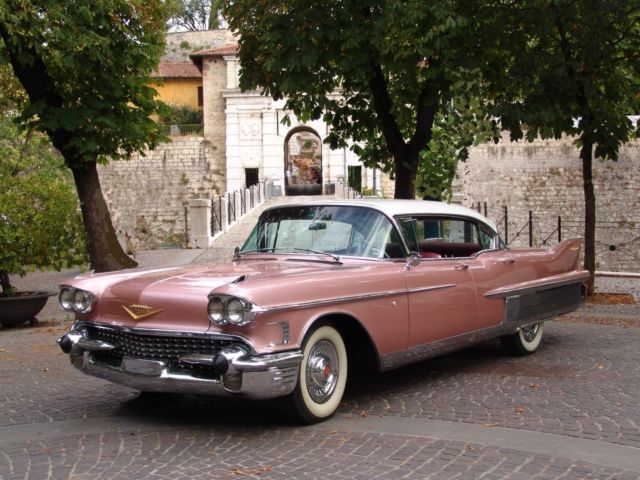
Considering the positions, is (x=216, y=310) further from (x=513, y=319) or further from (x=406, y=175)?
(x=406, y=175)

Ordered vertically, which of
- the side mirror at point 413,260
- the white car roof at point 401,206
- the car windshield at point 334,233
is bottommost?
the side mirror at point 413,260

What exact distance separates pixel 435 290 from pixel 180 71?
46208 millimetres

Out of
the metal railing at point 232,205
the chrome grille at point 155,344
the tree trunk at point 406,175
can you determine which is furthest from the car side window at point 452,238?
the metal railing at point 232,205

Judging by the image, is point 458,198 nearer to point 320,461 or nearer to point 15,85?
point 15,85

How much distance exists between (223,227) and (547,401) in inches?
815

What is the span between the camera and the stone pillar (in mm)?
23266

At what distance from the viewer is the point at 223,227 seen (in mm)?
25875

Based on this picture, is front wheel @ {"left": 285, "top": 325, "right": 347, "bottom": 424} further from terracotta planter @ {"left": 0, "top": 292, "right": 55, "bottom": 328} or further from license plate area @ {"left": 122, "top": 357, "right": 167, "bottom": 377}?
terracotta planter @ {"left": 0, "top": 292, "right": 55, "bottom": 328}

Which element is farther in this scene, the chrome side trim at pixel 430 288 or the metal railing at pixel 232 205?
the metal railing at pixel 232 205

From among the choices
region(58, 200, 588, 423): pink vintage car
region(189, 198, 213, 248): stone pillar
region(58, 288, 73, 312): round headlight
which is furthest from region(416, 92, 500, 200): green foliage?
region(189, 198, 213, 248): stone pillar

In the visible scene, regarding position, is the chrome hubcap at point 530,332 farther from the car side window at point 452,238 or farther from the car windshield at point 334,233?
the car windshield at point 334,233

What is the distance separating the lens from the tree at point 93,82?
1251 cm

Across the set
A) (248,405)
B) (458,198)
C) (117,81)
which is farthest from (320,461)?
(458,198)

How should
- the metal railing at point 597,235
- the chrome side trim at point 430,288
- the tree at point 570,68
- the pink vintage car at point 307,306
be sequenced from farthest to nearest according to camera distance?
the metal railing at point 597,235 < the tree at point 570,68 < the chrome side trim at point 430,288 < the pink vintage car at point 307,306
